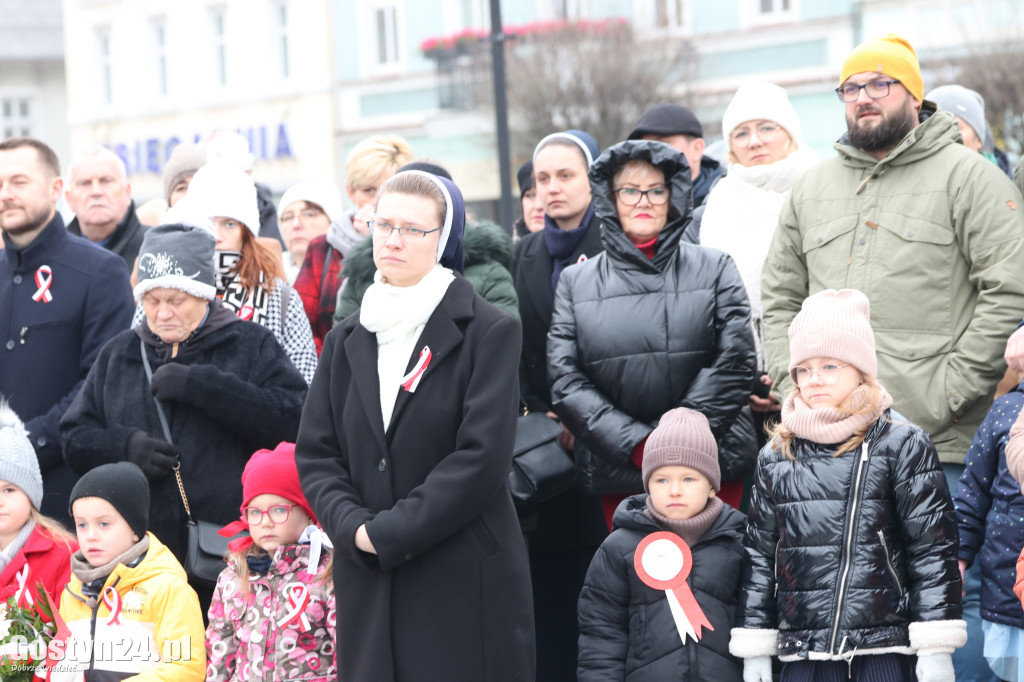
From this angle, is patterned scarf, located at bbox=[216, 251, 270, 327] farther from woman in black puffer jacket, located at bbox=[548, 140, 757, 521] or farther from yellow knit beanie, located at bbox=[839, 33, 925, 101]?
Result: yellow knit beanie, located at bbox=[839, 33, 925, 101]

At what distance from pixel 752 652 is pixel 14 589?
2972 mm

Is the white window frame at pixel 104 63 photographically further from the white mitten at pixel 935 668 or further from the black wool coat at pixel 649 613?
the white mitten at pixel 935 668

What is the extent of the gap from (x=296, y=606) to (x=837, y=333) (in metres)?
2.12

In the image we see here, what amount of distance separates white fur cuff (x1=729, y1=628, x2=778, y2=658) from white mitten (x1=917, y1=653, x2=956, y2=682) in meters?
0.46

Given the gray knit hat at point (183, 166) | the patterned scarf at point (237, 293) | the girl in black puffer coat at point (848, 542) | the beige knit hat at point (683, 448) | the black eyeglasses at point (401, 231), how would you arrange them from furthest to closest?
the gray knit hat at point (183, 166)
the patterned scarf at point (237, 293)
the beige knit hat at point (683, 448)
the black eyeglasses at point (401, 231)
the girl in black puffer coat at point (848, 542)

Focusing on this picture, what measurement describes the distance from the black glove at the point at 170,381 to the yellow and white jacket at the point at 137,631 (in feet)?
2.11

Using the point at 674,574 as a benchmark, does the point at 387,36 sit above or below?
above

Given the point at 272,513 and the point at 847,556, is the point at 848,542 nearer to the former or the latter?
the point at 847,556

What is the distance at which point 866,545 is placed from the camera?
3996 millimetres

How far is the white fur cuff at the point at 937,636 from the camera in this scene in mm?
3867

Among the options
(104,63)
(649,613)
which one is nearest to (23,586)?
(649,613)

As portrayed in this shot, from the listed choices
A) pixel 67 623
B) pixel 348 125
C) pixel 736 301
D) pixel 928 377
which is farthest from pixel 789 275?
pixel 348 125

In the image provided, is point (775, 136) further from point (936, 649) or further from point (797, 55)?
point (797, 55)

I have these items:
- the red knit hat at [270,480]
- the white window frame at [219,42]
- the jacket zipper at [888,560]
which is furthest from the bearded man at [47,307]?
the white window frame at [219,42]
